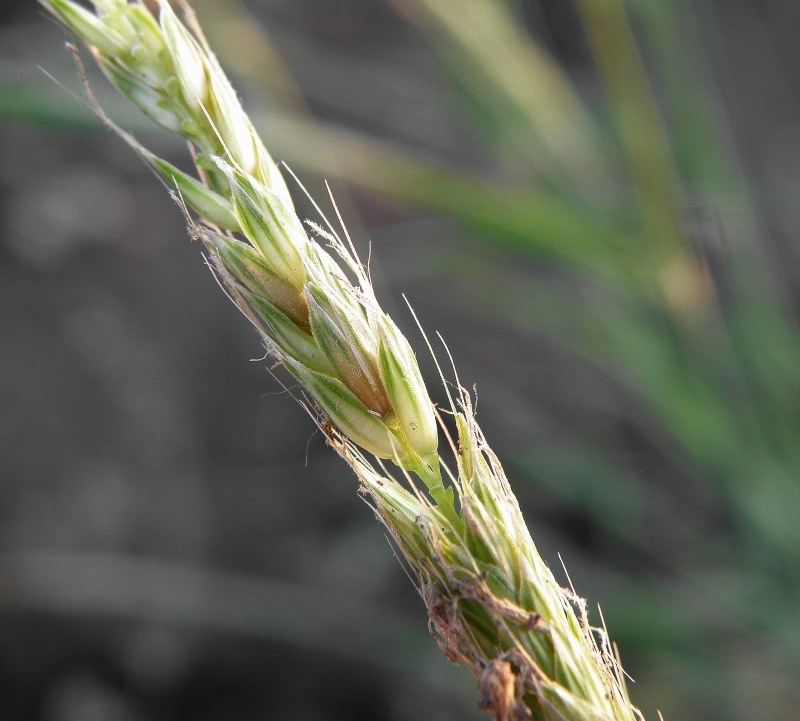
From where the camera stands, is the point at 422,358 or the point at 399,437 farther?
the point at 422,358

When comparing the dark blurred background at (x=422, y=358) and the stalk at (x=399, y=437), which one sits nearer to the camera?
the stalk at (x=399, y=437)

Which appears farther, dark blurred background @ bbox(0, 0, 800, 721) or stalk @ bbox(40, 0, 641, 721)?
dark blurred background @ bbox(0, 0, 800, 721)

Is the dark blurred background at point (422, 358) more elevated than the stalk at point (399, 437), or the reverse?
the stalk at point (399, 437)

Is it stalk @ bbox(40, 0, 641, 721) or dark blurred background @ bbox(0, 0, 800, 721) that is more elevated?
stalk @ bbox(40, 0, 641, 721)

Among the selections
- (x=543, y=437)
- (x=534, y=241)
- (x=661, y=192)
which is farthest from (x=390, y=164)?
(x=543, y=437)
